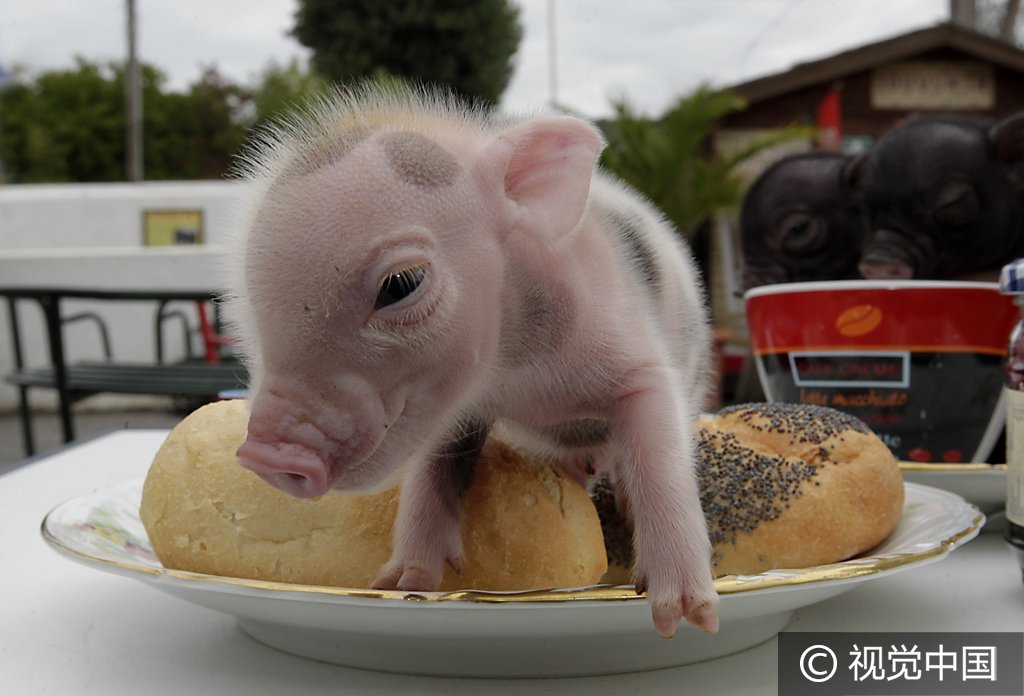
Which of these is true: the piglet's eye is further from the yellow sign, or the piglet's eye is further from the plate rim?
the yellow sign

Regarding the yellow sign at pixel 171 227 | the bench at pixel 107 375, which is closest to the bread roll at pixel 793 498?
the bench at pixel 107 375

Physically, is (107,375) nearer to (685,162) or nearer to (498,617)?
(498,617)

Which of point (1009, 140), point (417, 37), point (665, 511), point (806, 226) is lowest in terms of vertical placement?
point (665, 511)

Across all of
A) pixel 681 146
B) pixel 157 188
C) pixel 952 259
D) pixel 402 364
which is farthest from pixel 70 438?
pixel 681 146

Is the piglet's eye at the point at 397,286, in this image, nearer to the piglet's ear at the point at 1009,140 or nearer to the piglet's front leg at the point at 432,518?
the piglet's front leg at the point at 432,518

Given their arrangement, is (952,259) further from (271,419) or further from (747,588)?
(271,419)

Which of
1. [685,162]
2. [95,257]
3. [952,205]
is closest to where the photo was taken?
[952,205]

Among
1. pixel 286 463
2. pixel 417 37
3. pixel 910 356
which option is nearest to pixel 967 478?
pixel 910 356
